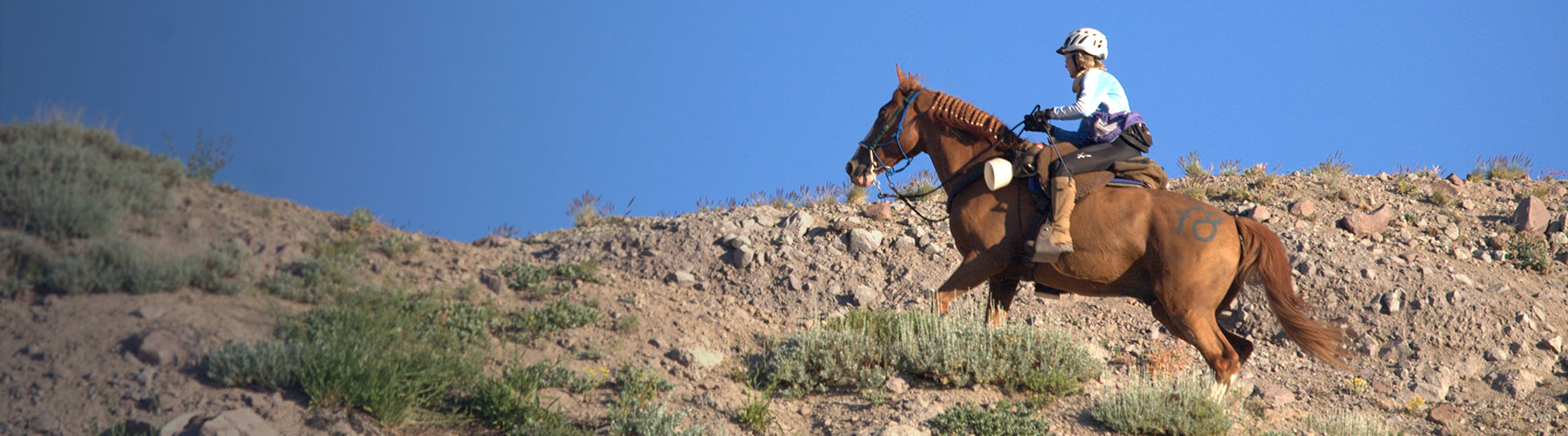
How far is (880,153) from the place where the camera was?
912 cm

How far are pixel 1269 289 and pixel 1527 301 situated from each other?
5.66 m

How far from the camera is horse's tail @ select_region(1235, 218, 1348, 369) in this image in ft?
26.1

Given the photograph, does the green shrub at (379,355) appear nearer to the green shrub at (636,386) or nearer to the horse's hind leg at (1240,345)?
the green shrub at (636,386)

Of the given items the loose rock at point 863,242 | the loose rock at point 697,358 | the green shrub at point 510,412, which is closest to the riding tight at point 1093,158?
the loose rock at point 697,358

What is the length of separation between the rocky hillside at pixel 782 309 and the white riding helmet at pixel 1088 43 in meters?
2.38

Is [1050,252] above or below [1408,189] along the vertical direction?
below

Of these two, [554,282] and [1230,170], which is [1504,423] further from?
[554,282]

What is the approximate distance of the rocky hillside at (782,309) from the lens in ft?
20.4

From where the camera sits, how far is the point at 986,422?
748 cm

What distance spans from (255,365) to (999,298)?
5585mm

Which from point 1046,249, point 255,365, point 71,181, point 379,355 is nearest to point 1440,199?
point 1046,249

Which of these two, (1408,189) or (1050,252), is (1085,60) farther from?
(1408,189)

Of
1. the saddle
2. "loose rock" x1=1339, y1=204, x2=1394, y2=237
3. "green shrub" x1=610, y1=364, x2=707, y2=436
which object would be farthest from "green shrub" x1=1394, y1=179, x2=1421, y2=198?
"green shrub" x1=610, y1=364, x2=707, y2=436

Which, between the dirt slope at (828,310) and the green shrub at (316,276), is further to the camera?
the green shrub at (316,276)
